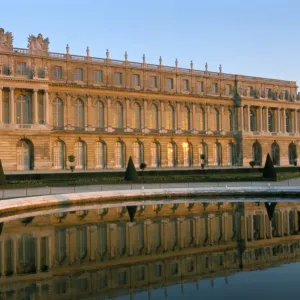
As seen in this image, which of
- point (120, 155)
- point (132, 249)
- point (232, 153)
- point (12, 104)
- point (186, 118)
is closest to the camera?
point (132, 249)

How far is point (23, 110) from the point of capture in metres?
45.9

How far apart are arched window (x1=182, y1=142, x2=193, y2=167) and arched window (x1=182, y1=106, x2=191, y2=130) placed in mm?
2145

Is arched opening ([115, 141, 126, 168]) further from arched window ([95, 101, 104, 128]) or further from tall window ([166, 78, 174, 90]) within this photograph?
tall window ([166, 78, 174, 90])

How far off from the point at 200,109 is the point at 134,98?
996 centimetres

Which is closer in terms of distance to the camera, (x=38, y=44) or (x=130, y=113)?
(x=38, y=44)

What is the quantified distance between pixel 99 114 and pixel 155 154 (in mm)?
8530

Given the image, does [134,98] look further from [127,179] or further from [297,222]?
[297,222]

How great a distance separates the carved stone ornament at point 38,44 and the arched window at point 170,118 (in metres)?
16.4

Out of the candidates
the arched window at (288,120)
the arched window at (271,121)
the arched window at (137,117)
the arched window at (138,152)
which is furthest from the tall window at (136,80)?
the arched window at (288,120)

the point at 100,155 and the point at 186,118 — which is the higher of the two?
the point at 186,118

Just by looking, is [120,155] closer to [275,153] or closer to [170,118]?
[170,118]

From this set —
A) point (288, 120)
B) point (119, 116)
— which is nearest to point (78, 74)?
point (119, 116)

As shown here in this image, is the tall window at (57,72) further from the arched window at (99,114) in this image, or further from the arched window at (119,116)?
the arched window at (119,116)

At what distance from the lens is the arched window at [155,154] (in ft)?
179
